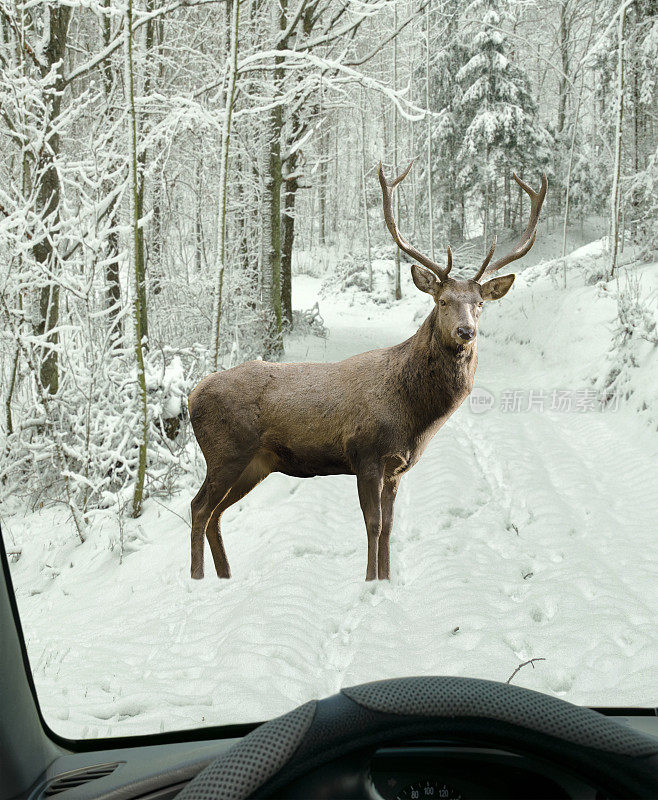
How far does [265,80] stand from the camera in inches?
76.2

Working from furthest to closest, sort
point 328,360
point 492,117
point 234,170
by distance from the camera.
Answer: point 234,170 < point 328,360 < point 492,117

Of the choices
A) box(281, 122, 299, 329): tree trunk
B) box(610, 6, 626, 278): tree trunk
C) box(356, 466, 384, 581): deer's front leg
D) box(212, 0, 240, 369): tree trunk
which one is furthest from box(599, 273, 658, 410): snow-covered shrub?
A: box(212, 0, 240, 369): tree trunk

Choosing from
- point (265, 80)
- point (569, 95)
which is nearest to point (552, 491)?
point (569, 95)

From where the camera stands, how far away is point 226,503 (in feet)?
5.57

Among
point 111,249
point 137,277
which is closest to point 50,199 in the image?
point 111,249

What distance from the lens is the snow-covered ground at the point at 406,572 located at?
123 cm

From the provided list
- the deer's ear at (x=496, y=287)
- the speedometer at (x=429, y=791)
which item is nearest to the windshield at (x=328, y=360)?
the deer's ear at (x=496, y=287)

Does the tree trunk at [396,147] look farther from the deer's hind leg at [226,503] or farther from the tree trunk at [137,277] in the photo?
the tree trunk at [137,277]

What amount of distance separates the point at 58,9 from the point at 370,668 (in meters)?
2.39

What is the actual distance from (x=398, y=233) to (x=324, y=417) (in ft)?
1.62

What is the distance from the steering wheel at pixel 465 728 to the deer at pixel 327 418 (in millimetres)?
871

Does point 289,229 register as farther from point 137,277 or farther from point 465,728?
point 465,728

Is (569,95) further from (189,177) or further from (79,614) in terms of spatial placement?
(79,614)

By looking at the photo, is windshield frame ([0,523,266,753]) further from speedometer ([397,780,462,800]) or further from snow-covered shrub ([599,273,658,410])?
snow-covered shrub ([599,273,658,410])
